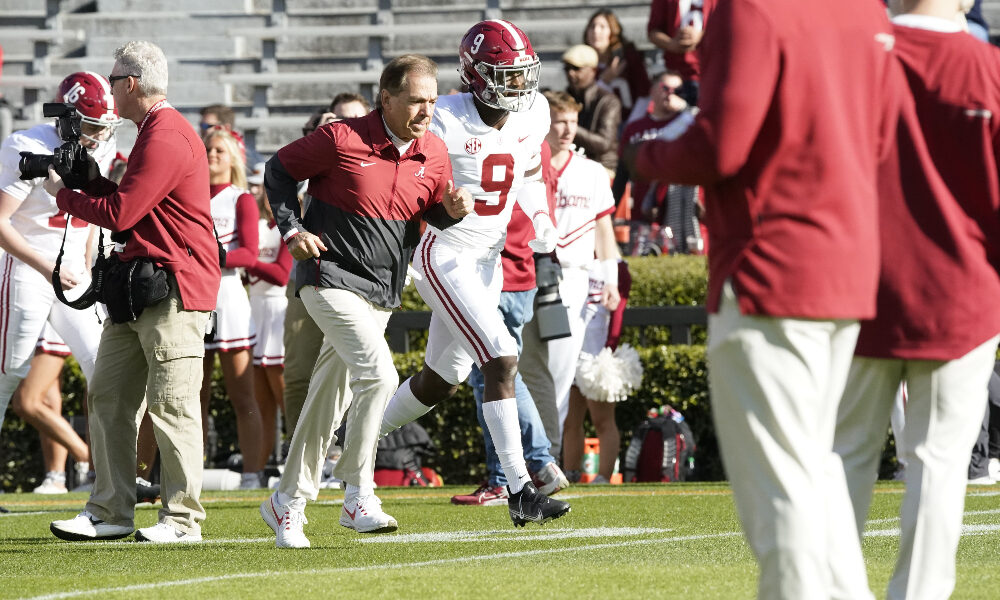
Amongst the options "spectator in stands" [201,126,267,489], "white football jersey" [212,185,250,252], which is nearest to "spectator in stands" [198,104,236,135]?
"spectator in stands" [201,126,267,489]

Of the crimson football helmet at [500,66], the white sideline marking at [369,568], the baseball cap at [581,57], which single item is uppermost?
the baseball cap at [581,57]

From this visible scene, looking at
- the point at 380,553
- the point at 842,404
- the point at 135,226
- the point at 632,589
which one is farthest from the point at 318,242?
the point at 842,404

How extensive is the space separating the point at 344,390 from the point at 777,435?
3.53 meters

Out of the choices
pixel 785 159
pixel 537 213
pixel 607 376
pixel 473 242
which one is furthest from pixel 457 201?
pixel 607 376

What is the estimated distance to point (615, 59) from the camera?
16.1m

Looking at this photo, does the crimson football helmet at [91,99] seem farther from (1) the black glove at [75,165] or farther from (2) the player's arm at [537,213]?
(2) the player's arm at [537,213]

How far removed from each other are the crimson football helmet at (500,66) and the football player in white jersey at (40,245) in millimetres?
1751

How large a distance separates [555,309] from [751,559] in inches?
140

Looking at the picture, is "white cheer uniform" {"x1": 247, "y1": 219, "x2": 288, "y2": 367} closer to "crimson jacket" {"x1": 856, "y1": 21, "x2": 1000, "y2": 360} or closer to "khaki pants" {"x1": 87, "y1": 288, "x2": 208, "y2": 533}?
"khaki pants" {"x1": 87, "y1": 288, "x2": 208, "y2": 533}

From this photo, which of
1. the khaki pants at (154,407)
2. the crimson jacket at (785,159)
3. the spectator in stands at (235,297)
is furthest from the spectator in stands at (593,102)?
the crimson jacket at (785,159)

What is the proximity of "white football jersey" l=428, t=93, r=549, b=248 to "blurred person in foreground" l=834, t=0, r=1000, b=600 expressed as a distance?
11.9 feet

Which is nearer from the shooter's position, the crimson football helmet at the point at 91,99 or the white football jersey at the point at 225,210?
the crimson football helmet at the point at 91,99

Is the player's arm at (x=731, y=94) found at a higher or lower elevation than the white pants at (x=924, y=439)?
higher

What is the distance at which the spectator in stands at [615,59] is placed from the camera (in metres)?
16.1
